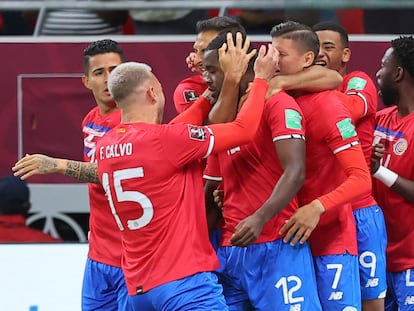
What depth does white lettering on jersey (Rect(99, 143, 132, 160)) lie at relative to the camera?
4699 millimetres

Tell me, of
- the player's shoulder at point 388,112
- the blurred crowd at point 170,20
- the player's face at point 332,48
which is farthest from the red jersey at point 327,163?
the blurred crowd at point 170,20

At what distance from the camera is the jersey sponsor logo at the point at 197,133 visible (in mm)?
4672

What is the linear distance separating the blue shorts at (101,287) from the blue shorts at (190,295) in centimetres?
96

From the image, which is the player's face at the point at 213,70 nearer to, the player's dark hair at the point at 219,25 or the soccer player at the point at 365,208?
the player's dark hair at the point at 219,25

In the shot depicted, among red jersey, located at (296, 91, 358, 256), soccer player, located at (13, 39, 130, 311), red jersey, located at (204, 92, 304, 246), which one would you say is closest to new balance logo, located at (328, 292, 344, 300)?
red jersey, located at (296, 91, 358, 256)

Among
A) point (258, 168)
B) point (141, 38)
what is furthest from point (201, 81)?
point (141, 38)

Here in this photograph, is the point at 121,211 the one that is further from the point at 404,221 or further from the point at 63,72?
the point at 63,72

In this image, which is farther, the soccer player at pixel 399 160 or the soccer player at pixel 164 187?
the soccer player at pixel 399 160

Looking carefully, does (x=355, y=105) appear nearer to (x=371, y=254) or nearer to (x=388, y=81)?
(x=388, y=81)

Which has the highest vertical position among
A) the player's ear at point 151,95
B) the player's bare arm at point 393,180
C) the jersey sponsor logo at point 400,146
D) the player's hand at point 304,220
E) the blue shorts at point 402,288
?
the player's ear at point 151,95

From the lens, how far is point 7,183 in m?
7.48

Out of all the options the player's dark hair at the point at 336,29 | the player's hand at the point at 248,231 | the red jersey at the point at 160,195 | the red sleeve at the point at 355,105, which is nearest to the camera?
the player's hand at the point at 248,231

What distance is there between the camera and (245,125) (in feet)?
15.3

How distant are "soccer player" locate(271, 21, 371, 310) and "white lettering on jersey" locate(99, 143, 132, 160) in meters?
0.71
